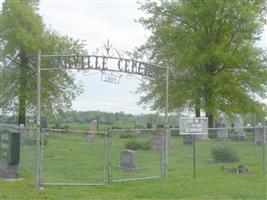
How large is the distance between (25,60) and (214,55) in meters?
16.1

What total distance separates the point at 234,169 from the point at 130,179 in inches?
152

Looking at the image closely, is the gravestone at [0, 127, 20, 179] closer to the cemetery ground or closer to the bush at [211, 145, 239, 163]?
the cemetery ground

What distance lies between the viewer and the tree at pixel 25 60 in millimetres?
39156

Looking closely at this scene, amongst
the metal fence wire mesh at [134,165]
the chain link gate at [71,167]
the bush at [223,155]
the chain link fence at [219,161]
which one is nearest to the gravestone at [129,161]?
the metal fence wire mesh at [134,165]

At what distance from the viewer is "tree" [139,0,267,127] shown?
112 feet

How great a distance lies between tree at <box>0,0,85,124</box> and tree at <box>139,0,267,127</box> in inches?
328

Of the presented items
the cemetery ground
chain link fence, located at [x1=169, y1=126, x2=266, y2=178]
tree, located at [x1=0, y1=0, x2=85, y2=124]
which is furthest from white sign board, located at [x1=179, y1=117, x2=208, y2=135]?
tree, located at [x1=0, y1=0, x2=85, y2=124]

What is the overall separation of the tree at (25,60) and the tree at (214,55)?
8.32 m

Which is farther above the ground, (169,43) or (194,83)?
(169,43)

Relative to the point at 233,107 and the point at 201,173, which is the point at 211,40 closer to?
the point at 233,107

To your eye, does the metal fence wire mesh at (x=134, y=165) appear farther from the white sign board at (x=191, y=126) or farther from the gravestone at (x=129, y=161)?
the white sign board at (x=191, y=126)

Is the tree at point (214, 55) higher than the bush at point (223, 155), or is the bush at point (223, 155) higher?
the tree at point (214, 55)

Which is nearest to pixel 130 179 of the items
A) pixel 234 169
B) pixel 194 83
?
pixel 234 169

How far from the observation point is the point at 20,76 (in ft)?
129
